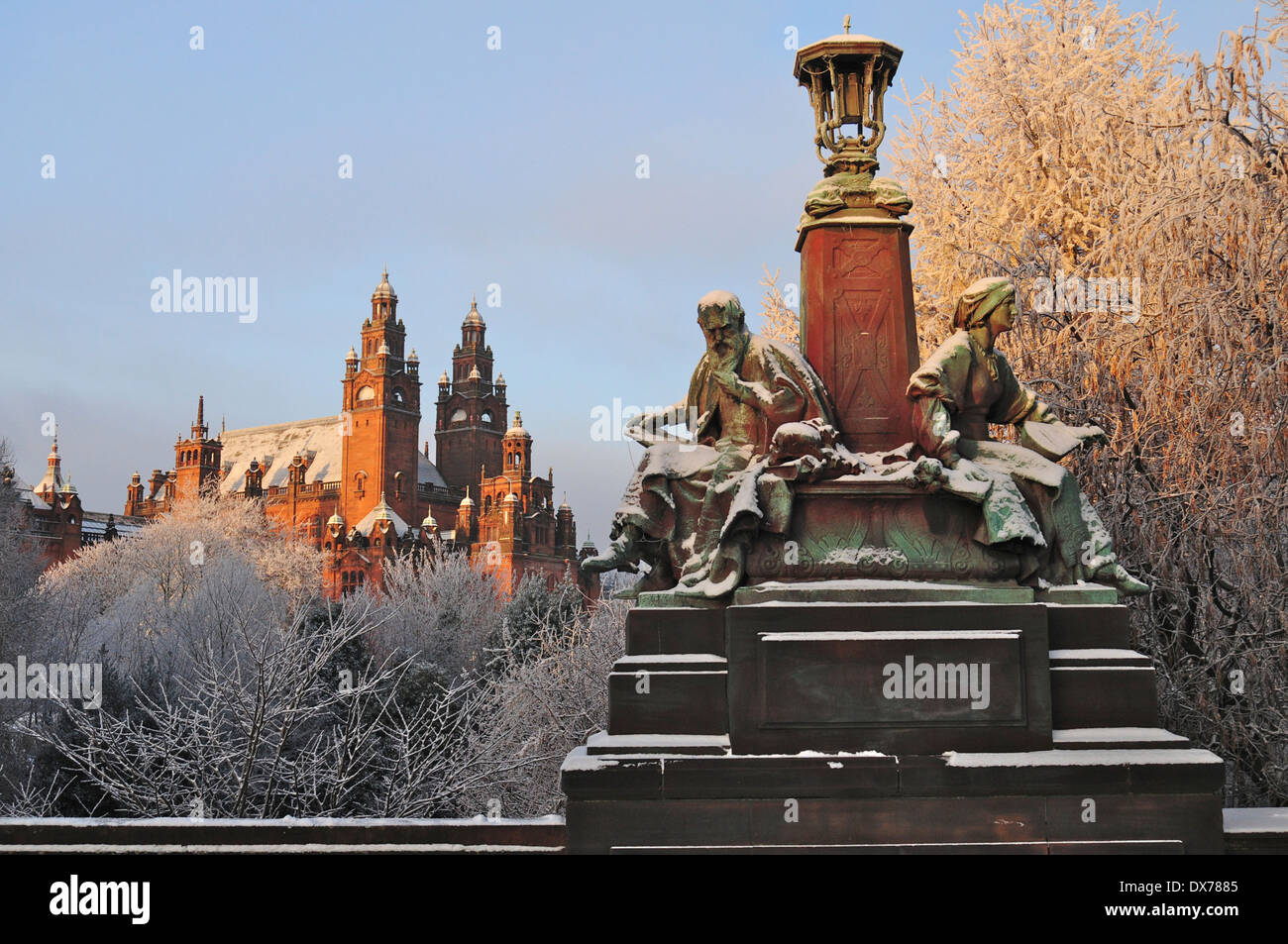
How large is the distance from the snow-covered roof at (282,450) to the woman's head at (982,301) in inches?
3446

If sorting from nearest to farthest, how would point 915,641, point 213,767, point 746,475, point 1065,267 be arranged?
point 915,641 → point 746,475 → point 1065,267 → point 213,767

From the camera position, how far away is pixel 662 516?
27.1 ft

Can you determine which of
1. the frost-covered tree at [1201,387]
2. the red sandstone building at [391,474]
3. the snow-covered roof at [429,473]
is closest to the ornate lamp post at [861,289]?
the frost-covered tree at [1201,387]

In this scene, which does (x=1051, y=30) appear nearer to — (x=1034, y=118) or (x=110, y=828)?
(x=1034, y=118)

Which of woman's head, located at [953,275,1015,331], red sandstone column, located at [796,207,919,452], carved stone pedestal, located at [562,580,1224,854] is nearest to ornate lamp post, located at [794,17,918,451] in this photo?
red sandstone column, located at [796,207,919,452]

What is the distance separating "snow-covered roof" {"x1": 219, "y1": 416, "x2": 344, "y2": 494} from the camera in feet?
→ 311

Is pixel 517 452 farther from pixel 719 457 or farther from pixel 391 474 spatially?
pixel 719 457

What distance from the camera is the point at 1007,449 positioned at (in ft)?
26.5

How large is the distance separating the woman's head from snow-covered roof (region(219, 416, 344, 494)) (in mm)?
87521

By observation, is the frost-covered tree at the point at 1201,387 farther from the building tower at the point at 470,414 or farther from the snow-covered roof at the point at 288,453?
the building tower at the point at 470,414

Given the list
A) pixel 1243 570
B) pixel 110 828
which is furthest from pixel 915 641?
pixel 1243 570

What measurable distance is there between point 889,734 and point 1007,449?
219 centimetres

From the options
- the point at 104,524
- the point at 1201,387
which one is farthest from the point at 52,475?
the point at 1201,387
